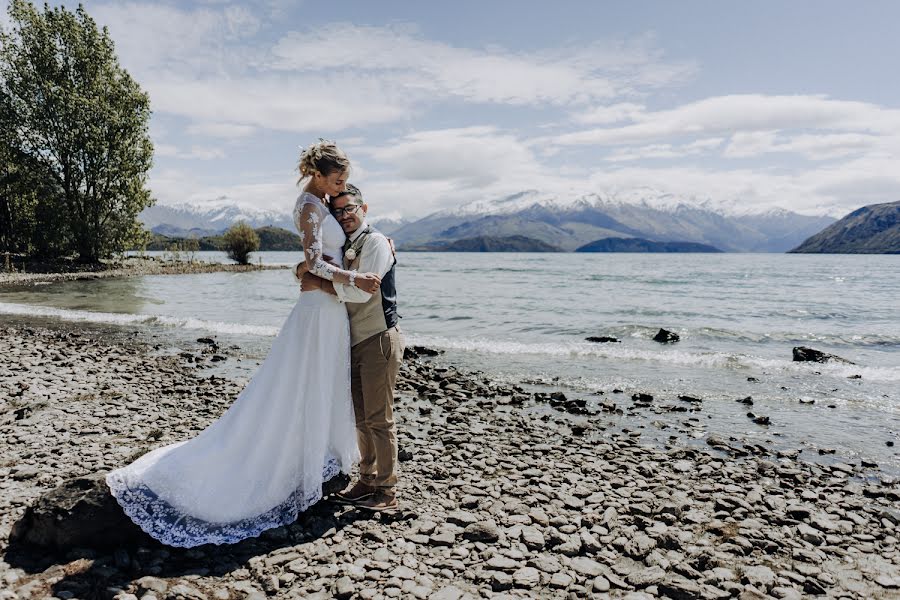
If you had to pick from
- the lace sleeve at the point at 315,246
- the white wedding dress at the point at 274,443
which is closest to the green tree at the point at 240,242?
the white wedding dress at the point at 274,443

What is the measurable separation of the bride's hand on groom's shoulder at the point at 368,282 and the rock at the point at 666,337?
19621mm

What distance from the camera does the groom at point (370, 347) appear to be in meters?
5.82

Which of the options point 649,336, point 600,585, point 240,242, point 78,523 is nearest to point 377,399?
point 600,585

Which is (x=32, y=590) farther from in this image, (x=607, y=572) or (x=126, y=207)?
(x=126, y=207)

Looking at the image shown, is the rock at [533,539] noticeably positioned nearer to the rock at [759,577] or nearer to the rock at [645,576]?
the rock at [645,576]

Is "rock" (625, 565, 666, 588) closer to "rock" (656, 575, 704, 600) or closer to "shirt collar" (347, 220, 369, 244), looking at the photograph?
"rock" (656, 575, 704, 600)

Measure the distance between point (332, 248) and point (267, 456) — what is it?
2.37m

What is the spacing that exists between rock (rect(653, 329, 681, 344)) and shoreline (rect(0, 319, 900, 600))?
12.7 meters

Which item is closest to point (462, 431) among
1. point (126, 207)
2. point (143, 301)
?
point (143, 301)

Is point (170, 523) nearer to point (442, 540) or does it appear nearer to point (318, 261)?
point (442, 540)

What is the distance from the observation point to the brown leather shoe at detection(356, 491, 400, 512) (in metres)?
6.49

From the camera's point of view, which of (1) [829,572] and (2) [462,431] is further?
(2) [462,431]

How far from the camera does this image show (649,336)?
2414 cm

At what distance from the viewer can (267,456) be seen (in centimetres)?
593
